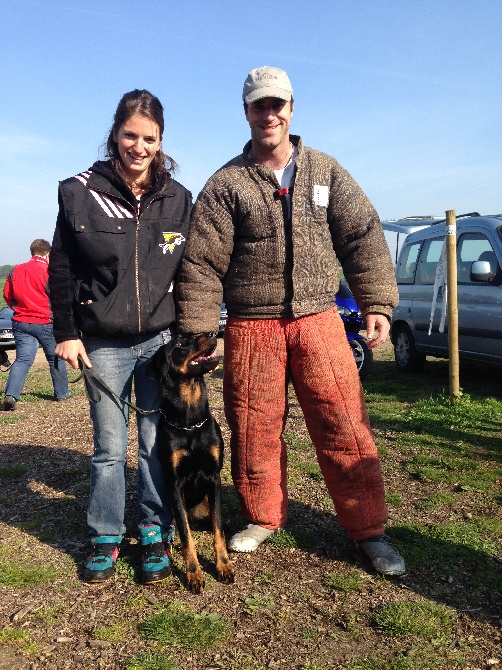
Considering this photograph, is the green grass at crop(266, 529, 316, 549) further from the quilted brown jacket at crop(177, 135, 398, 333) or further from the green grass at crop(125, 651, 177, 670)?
the quilted brown jacket at crop(177, 135, 398, 333)

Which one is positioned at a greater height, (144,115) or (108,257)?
(144,115)

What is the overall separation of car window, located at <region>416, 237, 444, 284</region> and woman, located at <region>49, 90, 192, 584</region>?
637 centimetres

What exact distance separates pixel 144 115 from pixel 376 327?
5.06ft

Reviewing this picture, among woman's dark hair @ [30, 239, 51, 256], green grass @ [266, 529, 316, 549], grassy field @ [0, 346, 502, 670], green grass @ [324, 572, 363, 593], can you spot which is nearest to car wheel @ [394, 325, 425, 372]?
grassy field @ [0, 346, 502, 670]

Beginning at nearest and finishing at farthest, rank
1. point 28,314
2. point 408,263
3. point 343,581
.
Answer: point 343,581
point 28,314
point 408,263

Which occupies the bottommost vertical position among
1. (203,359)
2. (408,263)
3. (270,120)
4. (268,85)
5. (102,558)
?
(102,558)

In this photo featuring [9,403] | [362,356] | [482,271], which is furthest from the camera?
[362,356]

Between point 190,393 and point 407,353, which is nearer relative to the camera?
point 190,393

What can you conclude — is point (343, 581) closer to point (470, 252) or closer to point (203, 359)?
point (203, 359)

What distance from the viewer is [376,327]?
3334 millimetres

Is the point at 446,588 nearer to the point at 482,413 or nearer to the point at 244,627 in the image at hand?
the point at 244,627

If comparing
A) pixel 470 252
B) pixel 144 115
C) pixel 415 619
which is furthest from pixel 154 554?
pixel 470 252

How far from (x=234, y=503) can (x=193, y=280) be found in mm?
1650

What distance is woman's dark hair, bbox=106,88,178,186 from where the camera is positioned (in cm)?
303
